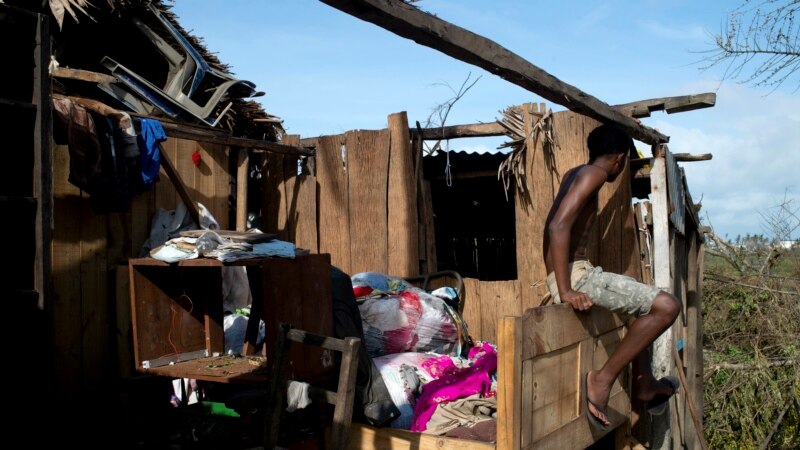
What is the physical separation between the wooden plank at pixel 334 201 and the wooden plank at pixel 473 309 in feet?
4.15

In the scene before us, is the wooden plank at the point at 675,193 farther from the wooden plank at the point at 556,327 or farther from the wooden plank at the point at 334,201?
the wooden plank at the point at 334,201

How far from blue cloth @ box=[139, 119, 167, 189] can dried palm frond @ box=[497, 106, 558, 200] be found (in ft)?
9.79

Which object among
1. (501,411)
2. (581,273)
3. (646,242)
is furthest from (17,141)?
(646,242)

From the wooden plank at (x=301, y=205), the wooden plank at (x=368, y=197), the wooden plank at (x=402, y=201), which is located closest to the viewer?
the wooden plank at (x=402, y=201)

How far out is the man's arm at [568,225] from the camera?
404cm

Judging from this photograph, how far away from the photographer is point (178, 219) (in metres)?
6.46

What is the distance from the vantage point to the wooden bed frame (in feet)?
11.1

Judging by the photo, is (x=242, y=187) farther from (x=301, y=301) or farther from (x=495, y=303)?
(x=495, y=303)

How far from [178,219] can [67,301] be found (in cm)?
128

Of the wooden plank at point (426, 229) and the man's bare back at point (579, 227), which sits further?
the wooden plank at point (426, 229)

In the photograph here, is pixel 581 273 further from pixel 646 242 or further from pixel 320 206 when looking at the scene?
pixel 320 206

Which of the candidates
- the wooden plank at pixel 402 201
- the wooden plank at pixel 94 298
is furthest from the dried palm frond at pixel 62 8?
the wooden plank at pixel 402 201

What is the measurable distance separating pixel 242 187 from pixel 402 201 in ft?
5.47

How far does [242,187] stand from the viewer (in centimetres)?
699
